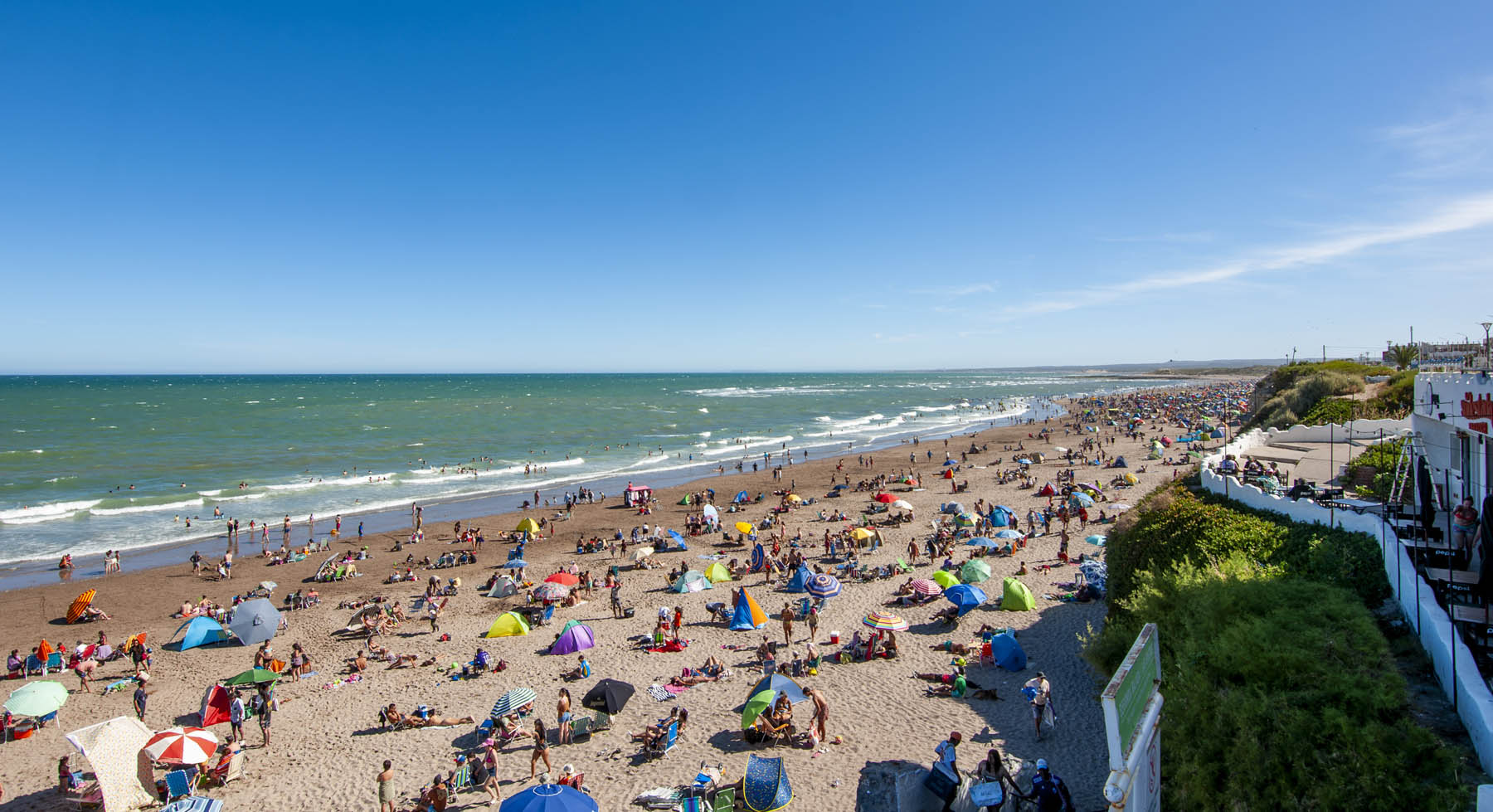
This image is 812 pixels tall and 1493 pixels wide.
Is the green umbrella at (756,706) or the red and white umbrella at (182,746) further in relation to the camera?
the green umbrella at (756,706)

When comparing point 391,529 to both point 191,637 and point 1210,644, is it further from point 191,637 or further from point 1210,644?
point 1210,644

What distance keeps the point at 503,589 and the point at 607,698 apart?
10449 millimetres

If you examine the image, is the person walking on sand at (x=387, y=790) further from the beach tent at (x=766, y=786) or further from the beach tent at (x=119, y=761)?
the beach tent at (x=766, y=786)

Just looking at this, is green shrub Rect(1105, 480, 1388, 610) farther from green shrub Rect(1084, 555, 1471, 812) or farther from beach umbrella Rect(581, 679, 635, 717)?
beach umbrella Rect(581, 679, 635, 717)

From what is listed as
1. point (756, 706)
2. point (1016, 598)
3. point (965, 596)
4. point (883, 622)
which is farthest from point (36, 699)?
point (1016, 598)

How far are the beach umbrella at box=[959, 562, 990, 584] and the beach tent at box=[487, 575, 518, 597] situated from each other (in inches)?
539

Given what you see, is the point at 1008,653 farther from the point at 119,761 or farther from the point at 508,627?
the point at 119,761

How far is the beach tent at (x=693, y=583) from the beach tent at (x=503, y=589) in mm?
5239

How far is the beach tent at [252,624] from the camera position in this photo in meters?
18.0

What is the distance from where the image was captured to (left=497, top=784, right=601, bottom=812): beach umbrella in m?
9.27

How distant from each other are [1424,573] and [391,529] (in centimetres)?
3352

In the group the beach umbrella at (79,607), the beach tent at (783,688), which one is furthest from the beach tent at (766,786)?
the beach umbrella at (79,607)

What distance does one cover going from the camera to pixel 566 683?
1573 cm

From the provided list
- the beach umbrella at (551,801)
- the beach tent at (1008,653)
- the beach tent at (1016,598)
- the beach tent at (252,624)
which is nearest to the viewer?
the beach umbrella at (551,801)
